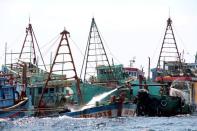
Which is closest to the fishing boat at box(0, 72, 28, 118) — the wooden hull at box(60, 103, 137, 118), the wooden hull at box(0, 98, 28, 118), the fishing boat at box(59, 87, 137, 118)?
the wooden hull at box(0, 98, 28, 118)

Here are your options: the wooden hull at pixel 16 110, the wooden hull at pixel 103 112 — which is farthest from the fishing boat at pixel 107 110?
the wooden hull at pixel 16 110

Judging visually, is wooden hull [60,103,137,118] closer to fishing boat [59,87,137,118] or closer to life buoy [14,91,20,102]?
fishing boat [59,87,137,118]

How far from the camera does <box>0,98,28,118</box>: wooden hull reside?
49.1m

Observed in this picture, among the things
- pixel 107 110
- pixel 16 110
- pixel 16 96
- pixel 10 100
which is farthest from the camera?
pixel 16 96

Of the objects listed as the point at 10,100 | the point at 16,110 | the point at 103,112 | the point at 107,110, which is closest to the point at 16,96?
the point at 10,100

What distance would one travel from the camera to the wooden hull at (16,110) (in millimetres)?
49062

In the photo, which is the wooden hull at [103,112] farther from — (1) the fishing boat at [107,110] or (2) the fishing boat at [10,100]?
(2) the fishing boat at [10,100]

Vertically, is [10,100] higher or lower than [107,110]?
higher

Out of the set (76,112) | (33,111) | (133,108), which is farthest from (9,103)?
(133,108)

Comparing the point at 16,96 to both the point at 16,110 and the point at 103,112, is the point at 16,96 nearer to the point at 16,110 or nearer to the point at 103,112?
the point at 16,110

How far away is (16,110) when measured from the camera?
164ft

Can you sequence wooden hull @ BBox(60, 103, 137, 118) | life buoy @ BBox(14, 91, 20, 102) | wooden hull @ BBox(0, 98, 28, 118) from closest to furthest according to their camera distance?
wooden hull @ BBox(0, 98, 28, 118) < wooden hull @ BBox(60, 103, 137, 118) < life buoy @ BBox(14, 91, 20, 102)

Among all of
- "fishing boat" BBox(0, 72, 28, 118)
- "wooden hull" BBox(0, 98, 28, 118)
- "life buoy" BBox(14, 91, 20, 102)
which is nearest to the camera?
"wooden hull" BBox(0, 98, 28, 118)

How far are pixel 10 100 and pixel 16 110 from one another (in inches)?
102
